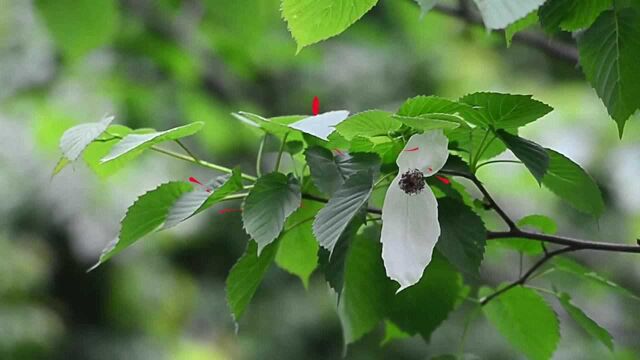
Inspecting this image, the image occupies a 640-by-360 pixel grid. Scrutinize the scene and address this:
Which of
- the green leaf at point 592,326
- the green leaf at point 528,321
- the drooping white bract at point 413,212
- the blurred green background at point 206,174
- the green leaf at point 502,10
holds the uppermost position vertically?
the green leaf at point 502,10

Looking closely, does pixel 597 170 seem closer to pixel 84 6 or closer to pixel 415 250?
pixel 84 6

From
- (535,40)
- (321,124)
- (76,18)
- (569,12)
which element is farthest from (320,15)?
(535,40)

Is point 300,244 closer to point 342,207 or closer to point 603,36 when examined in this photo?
point 342,207

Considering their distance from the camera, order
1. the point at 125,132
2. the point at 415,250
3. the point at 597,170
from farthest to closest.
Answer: the point at 597,170, the point at 125,132, the point at 415,250

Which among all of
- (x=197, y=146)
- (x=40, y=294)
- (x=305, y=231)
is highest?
(x=305, y=231)

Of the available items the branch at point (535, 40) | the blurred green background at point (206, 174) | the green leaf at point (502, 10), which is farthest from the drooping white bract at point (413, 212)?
the blurred green background at point (206, 174)

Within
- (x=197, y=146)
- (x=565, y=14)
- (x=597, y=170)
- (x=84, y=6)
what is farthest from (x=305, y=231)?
(x=197, y=146)

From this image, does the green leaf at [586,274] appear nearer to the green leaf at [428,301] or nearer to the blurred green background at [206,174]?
the green leaf at [428,301]
